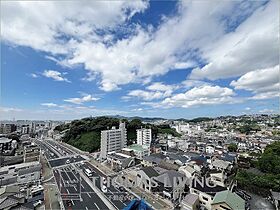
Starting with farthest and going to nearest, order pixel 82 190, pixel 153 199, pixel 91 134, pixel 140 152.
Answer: pixel 91 134, pixel 140 152, pixel 82 190, pixel 153 199

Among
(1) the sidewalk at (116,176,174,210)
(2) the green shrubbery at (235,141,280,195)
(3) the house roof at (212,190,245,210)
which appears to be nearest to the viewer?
(3) the house roof at (212,190,245,210)

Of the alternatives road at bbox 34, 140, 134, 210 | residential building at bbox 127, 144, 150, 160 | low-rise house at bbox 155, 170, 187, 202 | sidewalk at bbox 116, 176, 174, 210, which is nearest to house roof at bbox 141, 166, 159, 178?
low-rise house at bbox 155, 170, 187, 202

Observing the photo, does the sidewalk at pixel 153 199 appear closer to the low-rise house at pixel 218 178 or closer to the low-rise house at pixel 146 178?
the low-rise house at pixel 146 178

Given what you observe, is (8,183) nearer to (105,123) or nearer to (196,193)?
(196,193)

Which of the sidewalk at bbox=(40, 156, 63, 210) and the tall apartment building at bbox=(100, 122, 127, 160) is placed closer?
the sidewalk at bbox=(40, 156, 63, 210)

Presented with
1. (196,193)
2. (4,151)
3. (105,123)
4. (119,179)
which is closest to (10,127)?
(4,151)

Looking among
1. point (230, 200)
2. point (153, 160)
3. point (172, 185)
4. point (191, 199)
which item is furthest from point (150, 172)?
point (230, 200)

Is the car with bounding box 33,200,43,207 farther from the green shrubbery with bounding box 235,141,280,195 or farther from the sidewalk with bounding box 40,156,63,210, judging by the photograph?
the green shrubbery with bounding box 235,141,280,195

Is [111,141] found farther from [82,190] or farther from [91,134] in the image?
[82,190]
